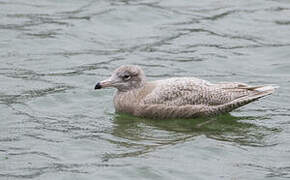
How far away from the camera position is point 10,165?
36.4 feet

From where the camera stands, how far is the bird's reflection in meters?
12.2

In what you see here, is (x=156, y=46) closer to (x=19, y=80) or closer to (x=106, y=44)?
(x=106, y=44)

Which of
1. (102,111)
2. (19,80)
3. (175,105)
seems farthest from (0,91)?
(175,105)

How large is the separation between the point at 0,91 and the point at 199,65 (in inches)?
148

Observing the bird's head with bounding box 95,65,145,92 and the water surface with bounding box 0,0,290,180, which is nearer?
the water surface with bounding box 0,0,290,180

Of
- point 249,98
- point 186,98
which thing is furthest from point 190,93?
point 249,98

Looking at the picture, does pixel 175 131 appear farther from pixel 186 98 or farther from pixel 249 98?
pixel 249 98

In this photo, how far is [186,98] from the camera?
13312 millimetres

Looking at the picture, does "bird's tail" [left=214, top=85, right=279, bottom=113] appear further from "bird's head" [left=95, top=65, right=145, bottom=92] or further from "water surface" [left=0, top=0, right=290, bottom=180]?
"bird's head" [left=95, top=65, right=145, bottom=92]

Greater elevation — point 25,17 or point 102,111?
point 25,17

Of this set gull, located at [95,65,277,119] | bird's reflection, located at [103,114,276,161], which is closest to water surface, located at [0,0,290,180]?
bird's reflection, located at [103,114,276,161]

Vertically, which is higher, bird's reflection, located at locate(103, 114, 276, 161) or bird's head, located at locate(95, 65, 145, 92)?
bird's head, located at locate(95, 65, 145, 92)

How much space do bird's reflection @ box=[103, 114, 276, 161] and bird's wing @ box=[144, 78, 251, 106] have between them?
29cm

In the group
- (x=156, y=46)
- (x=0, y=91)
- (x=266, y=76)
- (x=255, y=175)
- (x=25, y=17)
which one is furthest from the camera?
(x=25, y=17)
